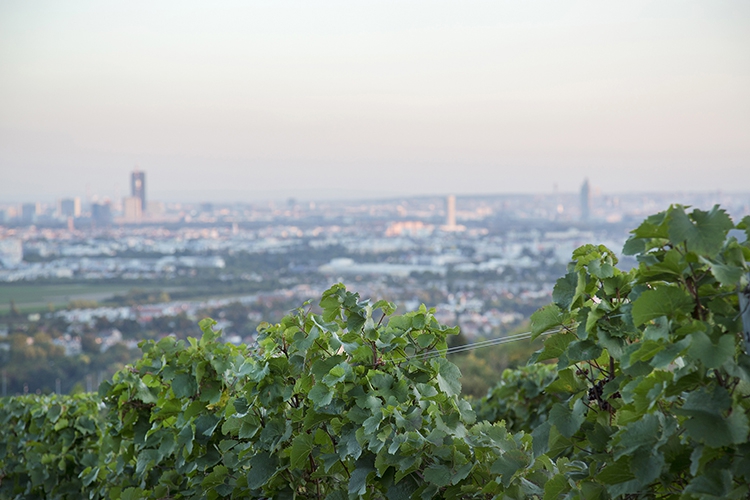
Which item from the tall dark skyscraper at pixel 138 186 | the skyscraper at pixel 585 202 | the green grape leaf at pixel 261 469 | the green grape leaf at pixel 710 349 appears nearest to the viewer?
the green grape leaf at pixel 710 349

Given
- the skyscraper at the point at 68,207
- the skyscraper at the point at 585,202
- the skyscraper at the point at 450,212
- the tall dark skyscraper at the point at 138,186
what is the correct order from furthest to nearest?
the tall dark skyscraper at the point at 138,186
the skyscraper at the point at 68,207
the skyscraper at the point at 450,212
the skyscraper at the point at 585,202

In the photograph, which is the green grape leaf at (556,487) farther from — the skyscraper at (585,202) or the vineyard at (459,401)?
the skyscraper at (585,202)

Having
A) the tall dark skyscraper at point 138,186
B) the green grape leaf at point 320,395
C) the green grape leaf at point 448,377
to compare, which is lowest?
the green grape leaf at point 320,395

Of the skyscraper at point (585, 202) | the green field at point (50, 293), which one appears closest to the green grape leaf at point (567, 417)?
the green field at point (50, 293)

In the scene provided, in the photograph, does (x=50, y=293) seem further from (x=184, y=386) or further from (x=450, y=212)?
(x=184, y=386)

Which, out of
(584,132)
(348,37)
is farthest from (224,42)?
(584,132)

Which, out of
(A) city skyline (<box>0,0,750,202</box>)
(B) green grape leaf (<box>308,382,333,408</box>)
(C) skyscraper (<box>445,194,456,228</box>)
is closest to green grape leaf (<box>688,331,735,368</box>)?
(B) green grape leaf (<box>308,382,333,408</box>)
